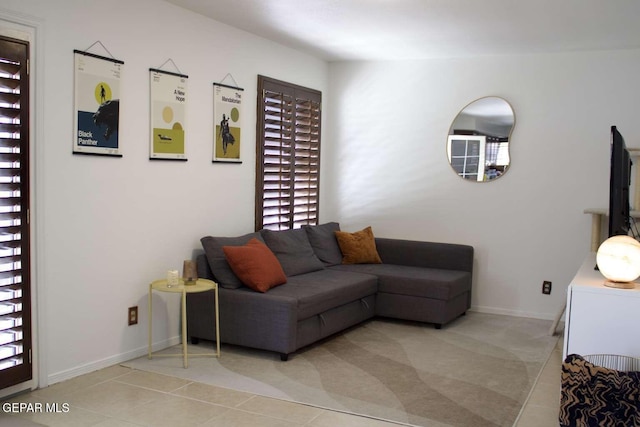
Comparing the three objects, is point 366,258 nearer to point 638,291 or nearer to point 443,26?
point 443,26

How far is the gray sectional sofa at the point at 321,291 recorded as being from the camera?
424 centimetres

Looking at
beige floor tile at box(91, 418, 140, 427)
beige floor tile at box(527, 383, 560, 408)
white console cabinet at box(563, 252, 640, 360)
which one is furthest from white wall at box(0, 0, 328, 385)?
white console cabinet at box(563, 252, 640, 360)

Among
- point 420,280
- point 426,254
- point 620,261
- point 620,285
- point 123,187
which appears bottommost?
point 420,280

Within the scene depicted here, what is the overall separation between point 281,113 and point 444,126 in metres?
1.56

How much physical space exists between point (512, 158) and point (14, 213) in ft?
13.6

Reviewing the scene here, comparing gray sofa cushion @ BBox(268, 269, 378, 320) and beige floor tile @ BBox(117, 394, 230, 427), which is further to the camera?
gray sofa cushion @ BBox(268, 269, 378, 320)

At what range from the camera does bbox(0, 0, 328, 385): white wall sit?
3562 mm

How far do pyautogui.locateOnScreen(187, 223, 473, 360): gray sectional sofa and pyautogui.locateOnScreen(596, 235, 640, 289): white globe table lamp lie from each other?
198 cm

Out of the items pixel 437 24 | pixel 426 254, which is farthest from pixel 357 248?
pixel 437 24

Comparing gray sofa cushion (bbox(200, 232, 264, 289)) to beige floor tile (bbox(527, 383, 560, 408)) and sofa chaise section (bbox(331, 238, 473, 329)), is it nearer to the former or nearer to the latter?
sofa chaise section (bbox(331, 238, 473, 329))

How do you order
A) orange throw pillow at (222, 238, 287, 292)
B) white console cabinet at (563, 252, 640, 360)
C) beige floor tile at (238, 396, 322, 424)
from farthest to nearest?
1. orange throw pillow at (222, 238, 287, 292)
2. beige floor tile at (238, 396, 322, 424)
3. white console cabinet at (563, 252, 640, 360)

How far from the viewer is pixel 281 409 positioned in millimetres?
3373

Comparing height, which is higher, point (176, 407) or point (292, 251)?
point (292, 251)

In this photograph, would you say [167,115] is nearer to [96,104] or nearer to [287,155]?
[96,104]
